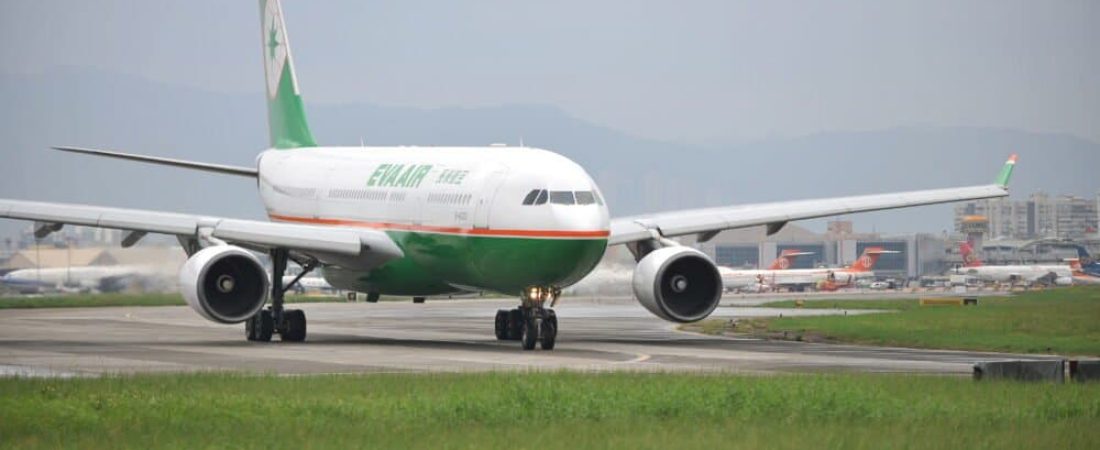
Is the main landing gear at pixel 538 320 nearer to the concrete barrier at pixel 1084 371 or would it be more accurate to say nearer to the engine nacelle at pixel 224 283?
the engine nacelle at pixel 224 283

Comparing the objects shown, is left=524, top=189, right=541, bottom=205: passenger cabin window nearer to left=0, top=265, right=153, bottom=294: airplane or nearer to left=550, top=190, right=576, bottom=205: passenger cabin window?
left=550, top=190, right=576, bottom=205: passenger cabin window

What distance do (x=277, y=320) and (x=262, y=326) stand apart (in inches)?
19.2

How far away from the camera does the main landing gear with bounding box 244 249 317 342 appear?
40.4 meters

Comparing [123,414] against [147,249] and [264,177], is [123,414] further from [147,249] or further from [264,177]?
[147,249]

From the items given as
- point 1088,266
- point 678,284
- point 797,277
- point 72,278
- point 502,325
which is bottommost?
point 502,325

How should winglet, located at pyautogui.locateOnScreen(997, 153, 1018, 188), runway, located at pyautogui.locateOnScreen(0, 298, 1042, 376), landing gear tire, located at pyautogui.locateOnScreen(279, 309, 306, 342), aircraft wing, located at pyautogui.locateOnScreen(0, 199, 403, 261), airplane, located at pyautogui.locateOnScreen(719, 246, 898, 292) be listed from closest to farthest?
runway, located at pyautogui.locateOnScreen(0, 298, 1042, 376), aircraft wing, located at pyautogui.locateOnScreen(0, 199, 403, 261), landing gear tire, located at pyautogui.locateOnScreen(279, 309, 306, 342), winglet, located at pyautogui.locateOnScreen(997, 153, 1018, 188), airplane, located at pyautogui.locateOnScreen(719, 246, 898, 292)

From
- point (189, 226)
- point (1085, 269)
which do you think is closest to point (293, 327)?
point (189, 226)

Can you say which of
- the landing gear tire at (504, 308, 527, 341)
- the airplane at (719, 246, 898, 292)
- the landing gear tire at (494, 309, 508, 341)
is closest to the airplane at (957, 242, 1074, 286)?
the airplane at (719, 246, 898, 292)

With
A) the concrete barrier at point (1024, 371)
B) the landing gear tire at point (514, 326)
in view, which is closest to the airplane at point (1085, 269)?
the landing gear tire at point (514, 326)

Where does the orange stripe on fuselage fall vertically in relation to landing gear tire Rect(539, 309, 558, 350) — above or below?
above

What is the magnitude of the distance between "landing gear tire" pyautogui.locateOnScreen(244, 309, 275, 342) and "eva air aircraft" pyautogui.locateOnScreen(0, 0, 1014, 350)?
35mm

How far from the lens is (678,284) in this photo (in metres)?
39.2

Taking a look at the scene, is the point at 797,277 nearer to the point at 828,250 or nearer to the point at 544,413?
the point at 828,250

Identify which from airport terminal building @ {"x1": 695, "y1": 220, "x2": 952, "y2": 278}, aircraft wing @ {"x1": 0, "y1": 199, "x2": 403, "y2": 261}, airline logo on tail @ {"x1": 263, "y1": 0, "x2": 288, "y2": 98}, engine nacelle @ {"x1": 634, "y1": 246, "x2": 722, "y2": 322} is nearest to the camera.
Result: engine nacelle @ {"x1": 634, "y1": 246, "x2": 722, "y2": 322}
